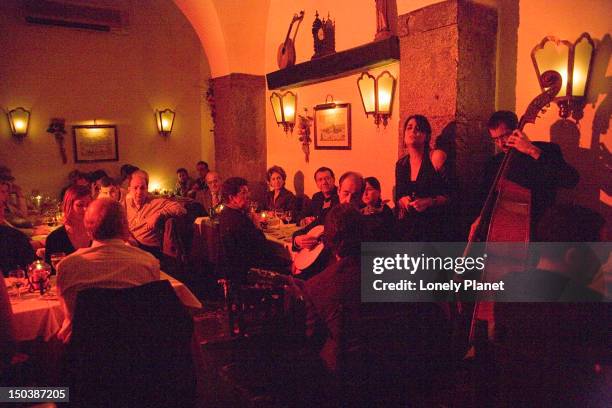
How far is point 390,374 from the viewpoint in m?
1.90

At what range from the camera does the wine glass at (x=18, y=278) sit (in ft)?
8.43

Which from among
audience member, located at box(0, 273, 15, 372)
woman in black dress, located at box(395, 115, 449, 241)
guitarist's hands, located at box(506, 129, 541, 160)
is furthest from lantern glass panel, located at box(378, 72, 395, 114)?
audience member, located at box(0, 273, 15, 372)

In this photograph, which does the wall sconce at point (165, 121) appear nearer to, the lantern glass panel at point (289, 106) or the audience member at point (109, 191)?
the audience member at point (109, 191)

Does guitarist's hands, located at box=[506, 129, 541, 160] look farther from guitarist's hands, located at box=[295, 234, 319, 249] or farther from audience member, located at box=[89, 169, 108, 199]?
audience member, located at box=[89, 169, 108, 199]

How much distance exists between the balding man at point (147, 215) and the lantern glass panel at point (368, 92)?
2.16 m

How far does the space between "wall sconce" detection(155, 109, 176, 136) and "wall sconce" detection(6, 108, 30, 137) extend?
2218mm

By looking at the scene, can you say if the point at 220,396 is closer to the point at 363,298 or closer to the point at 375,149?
the point at 363,298

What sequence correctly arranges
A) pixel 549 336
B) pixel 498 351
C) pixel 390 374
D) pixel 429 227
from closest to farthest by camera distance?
1. pixel 549 336
2. pixel 498 351
3. pixel 390 374
4. pixel 429 227

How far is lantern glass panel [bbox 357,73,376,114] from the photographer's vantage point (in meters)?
4.75

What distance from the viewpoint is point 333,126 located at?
18.2 feet

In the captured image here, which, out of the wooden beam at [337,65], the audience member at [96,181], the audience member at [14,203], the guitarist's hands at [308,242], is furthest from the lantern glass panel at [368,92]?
the audience member at [14,203]

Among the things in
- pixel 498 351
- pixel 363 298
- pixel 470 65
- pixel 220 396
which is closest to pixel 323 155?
pixel 470 65

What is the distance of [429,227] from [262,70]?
435cm

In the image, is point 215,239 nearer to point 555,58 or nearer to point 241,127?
point 241,127
